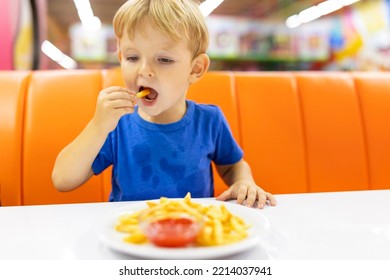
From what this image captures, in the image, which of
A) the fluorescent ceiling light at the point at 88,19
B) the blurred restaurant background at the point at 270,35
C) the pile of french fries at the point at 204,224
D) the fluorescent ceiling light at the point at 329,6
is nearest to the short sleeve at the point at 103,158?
the pile of french fries at the point at 204,224

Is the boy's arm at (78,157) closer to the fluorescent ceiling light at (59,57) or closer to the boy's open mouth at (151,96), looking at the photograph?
the boy's open mouth at (151,96)

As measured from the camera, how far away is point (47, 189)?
4.49 feet

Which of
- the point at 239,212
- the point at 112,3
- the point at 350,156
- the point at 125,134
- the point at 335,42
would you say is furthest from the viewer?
the point at 112,3

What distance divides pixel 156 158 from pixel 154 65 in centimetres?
28

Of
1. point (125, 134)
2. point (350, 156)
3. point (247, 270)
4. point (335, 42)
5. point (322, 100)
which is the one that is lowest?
point (247, 270)

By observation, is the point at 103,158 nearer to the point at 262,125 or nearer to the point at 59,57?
the point at 262,125

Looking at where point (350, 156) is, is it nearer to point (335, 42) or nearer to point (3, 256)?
point (3, 256)

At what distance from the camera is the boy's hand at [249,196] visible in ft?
2.75

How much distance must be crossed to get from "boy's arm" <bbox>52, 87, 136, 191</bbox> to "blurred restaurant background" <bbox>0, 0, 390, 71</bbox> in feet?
19.3

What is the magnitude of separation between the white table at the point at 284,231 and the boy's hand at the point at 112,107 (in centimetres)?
19

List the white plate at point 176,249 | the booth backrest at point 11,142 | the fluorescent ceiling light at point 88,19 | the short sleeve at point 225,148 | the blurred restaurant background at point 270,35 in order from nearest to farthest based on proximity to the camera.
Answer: the white plate at point 176,249, the short sleeve at point 225,148, the booth backrest at point 11,142, the blurred restaurant background at point 270,35, the fluorescent ceiling light at point 88,19

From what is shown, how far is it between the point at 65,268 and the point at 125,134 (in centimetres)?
60

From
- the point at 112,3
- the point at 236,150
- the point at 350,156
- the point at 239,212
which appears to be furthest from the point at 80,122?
the point at 112,3

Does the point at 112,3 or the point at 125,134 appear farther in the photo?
the point at 112,3
